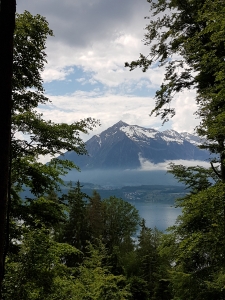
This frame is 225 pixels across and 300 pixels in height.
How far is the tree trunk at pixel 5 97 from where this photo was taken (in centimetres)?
384

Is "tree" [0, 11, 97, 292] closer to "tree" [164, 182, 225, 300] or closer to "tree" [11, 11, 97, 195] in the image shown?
"tree" [11, 11, 97, 195]

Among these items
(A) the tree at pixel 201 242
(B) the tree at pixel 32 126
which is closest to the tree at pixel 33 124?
(B) the tree at pixel 32 126

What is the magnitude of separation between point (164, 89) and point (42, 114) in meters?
4.50

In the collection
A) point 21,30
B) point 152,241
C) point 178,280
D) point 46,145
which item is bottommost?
point 152,241

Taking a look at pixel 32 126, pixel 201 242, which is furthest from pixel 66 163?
pixel 201 242

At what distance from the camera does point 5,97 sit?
402 cm

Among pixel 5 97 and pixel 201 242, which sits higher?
pixel 5 97

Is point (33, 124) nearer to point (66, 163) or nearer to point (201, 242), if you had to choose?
point (66, 163)

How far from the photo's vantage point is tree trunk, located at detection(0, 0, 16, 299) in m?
3.84

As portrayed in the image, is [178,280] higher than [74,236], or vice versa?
[178,280]

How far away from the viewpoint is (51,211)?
7.07m

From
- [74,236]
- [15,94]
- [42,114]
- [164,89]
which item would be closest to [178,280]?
[164,89]

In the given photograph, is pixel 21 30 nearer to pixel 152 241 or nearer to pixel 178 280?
pixel 178 280

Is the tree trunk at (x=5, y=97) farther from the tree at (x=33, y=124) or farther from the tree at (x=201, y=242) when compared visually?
the tree at (x=201, y=242)
